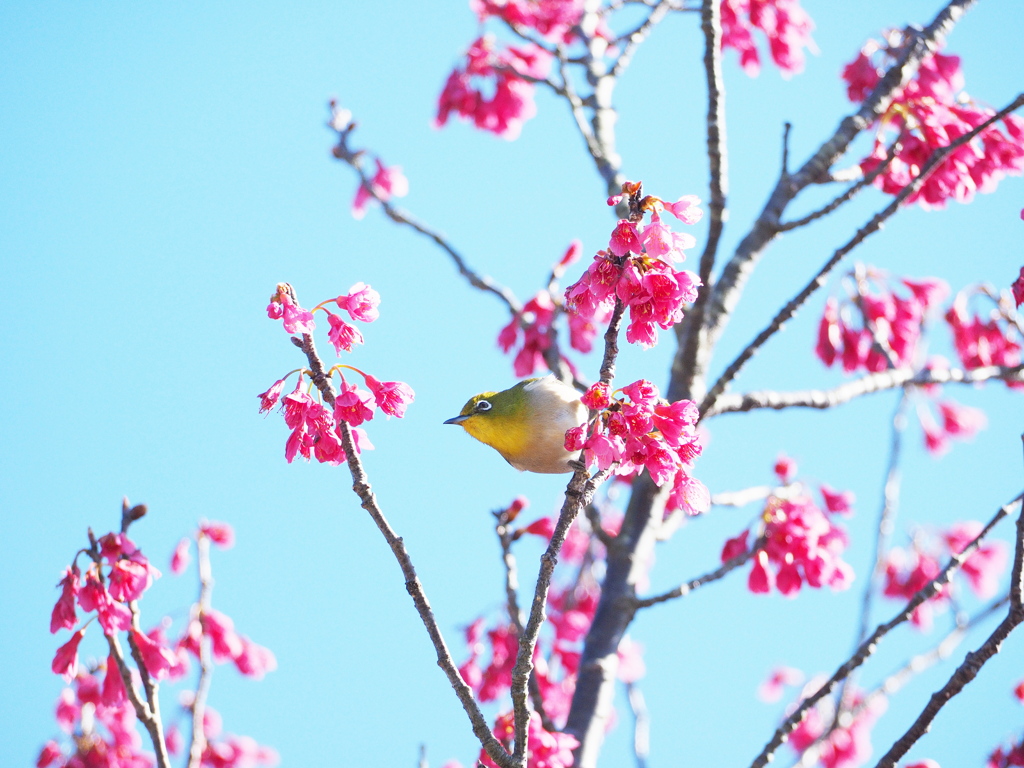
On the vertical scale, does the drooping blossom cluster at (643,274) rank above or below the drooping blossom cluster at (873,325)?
below

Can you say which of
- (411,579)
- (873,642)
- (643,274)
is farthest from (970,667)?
(411,579)

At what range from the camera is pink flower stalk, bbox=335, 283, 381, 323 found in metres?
2.39

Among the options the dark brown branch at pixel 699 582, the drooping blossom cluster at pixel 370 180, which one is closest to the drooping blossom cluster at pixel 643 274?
the dark brown branch at pixel 699 582

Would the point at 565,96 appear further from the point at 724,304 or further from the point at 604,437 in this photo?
the point at 604,437

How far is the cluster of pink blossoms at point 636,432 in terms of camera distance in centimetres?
216

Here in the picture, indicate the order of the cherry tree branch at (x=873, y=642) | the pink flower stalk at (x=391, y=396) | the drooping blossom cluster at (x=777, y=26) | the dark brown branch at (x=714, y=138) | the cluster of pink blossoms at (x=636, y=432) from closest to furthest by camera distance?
the cluster of pink blossoms at (x=636, y=432), the pink flower stalk at (x=391, y=396), the cherry tree branch at (x=873, y=642), the dark brown branch at (x=714, y=138), the drooping blossom cluster at (x=777, y=26)

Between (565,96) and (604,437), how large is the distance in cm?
343

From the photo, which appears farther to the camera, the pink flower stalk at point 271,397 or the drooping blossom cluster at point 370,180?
the drooping blossom cluster at point 370,180

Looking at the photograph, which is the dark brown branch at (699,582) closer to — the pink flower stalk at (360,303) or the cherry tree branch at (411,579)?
the cherry tree branch at (411,579)

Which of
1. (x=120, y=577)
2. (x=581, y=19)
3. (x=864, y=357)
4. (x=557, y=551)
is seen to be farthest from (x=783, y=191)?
(x=120, y=577)

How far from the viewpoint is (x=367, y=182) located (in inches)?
213

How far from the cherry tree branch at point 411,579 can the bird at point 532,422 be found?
1802mm

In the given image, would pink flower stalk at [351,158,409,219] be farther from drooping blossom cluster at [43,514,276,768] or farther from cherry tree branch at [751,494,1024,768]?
cherry tree branch at [751,494,1024,768]

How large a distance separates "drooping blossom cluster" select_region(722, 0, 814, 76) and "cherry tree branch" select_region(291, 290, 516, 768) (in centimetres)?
483
